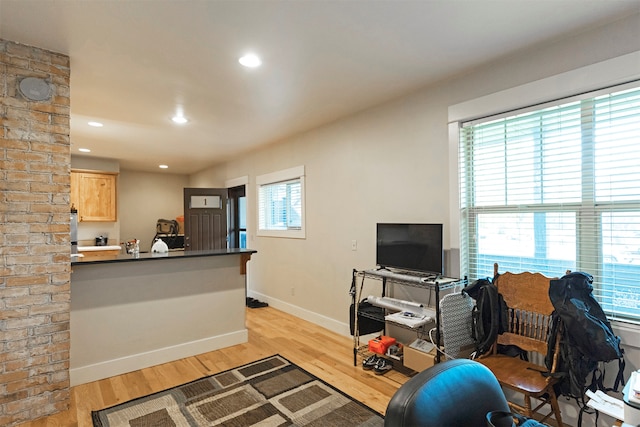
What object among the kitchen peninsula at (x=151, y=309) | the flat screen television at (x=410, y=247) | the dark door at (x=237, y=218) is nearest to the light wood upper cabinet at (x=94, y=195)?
the dark door at (x=237, y=218)

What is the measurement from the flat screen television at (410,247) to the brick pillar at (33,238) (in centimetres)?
253

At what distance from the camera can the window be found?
4.72m

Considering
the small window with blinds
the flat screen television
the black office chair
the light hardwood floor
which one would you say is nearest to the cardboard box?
the light hardwood floor

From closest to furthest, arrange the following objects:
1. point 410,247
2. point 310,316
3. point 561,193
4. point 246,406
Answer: point 561,193 < point 246,406 < point 410,247 < point 310,316

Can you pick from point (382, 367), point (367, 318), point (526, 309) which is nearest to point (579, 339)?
point (526, 309)

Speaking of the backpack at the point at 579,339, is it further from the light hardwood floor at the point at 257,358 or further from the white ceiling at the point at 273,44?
the white ceiling at the point at 273,44

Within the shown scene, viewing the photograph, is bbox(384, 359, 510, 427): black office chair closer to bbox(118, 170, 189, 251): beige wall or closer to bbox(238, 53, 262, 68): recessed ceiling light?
bbox(238, 53, 262, 68): recessed ceiling light

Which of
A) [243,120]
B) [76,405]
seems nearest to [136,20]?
[243,120]

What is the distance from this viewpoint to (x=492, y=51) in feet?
7.94

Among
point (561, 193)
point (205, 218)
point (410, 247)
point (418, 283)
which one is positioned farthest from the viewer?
point (205, 218)

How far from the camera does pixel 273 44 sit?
229 centimetres

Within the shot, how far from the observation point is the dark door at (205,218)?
6.01 meters

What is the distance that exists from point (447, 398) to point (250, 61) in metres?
2.45

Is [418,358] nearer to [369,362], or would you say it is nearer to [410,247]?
[369,362]
